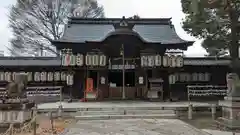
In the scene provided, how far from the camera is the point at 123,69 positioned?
68.4ft

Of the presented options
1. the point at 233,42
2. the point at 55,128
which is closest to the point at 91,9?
the point at 233,42

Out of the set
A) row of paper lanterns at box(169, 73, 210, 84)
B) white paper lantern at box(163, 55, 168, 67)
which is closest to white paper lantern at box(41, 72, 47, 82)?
white paper lantern at box(163, 55, 168, 67)

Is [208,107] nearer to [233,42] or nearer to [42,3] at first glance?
[233,42]

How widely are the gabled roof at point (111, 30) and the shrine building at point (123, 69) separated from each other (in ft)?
0.52

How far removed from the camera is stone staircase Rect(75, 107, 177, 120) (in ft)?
49.3

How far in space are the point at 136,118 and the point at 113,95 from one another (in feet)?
21.9

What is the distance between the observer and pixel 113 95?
21.4 metres

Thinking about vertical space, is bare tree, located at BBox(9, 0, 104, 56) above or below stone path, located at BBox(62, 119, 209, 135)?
above

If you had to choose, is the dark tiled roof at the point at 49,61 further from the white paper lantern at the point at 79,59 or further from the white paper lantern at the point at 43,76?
the white paper lantern at the point at 79,59

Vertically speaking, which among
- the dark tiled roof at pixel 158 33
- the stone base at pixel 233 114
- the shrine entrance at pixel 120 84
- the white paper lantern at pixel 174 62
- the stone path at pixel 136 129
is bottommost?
the stone path at pixel 136 129

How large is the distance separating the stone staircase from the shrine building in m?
4.71

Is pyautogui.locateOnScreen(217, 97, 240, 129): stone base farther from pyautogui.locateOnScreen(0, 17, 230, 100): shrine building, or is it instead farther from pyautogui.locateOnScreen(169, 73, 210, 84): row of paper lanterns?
pyautogui.locateOnScreen(169, 73, 210, 84): row of paper lanterns

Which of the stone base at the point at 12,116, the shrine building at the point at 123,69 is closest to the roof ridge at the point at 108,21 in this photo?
the shrine building at the point at 123,69

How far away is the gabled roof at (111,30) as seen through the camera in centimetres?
A: 2235
